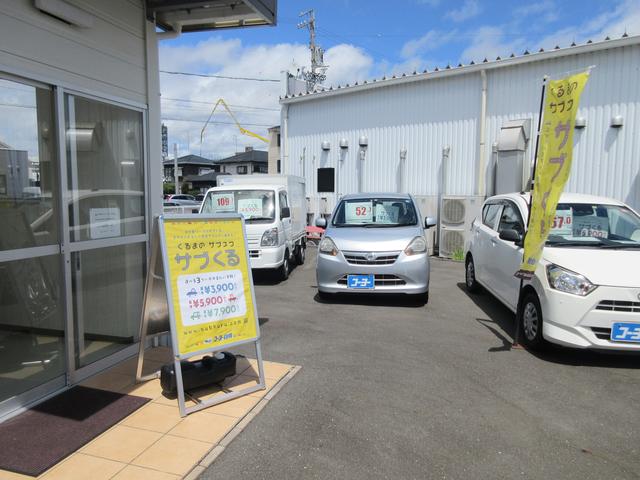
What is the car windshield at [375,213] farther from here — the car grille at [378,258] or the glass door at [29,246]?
the glass door at [29,246]

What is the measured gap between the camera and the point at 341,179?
44.0 ft

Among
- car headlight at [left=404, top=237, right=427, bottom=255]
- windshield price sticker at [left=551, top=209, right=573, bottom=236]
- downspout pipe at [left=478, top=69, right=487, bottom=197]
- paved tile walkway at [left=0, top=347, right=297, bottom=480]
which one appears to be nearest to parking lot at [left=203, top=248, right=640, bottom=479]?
paved tile walkway at [left=0, top=347, right=297, bottom=480]

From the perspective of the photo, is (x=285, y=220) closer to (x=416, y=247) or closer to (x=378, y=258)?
(x=378, y=258)

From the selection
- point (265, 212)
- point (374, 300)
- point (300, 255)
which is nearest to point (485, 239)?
point (374, 300)

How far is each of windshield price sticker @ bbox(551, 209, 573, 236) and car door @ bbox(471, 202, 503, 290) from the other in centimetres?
104

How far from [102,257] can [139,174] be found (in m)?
0.89

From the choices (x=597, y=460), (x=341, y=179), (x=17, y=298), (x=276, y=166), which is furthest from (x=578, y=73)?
(x=276, y=166)

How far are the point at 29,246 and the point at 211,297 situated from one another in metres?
1.38

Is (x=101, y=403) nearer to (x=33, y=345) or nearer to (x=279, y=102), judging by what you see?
(x=33, y=345)

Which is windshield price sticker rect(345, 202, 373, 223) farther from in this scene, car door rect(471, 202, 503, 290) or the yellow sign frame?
the yellow sign frame

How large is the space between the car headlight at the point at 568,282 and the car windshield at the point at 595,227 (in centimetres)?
55

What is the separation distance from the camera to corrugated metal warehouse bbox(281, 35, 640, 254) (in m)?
9.25

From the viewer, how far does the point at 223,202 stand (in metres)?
8.47

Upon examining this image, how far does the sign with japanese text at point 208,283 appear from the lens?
320cm
